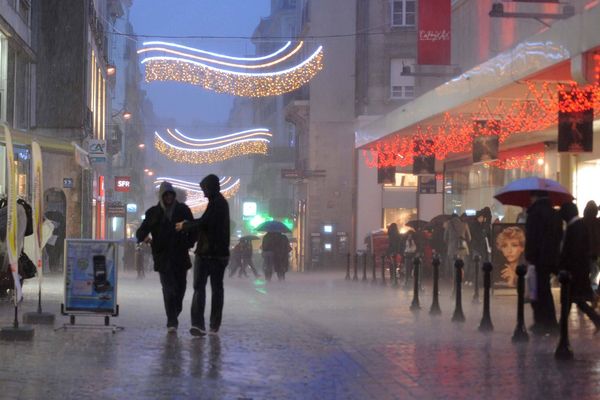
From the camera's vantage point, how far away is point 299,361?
37.3 ft

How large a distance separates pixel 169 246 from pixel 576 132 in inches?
365

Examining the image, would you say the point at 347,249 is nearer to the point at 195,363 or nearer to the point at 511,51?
the point at 511,51

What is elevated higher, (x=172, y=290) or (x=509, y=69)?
(x=509, y=69)

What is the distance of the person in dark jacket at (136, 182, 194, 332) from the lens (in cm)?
1363

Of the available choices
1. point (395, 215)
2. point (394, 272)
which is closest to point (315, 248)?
point (395, 215)

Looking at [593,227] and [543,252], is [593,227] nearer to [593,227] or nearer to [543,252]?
[593,227]

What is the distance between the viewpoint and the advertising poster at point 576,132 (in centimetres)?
2011

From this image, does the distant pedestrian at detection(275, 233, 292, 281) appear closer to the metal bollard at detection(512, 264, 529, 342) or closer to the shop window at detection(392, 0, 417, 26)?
the shop window at detection(392, 0, 417, 26)

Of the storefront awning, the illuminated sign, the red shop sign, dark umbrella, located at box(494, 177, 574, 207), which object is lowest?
dark umbrella, located at box(494, 177, 574, 207)

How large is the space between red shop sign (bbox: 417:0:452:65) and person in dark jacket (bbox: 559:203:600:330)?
14228 millimetres

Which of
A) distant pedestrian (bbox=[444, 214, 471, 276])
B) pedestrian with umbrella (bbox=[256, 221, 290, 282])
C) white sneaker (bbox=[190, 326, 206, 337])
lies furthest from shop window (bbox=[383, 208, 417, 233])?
white sneaker (bbox=[190, 326, 206, 337])

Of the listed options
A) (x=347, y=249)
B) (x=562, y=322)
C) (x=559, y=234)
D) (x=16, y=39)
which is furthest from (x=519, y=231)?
(x=347, y=249)

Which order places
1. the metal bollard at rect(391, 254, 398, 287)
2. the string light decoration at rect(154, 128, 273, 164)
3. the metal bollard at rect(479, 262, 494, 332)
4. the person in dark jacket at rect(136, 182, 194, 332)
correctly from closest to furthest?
the person in dark jacket at rect(136, 182, 194, 332) → the metal bollard at rect(479, 262, 494, 332) → the metal bollard at rect(391, 254, 398, 287) → the string light decoration at rect(154, 128, 273, 164)

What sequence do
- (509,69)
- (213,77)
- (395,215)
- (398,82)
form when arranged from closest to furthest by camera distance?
(509,69) → (213,77) → (398,82) → (395,215)
